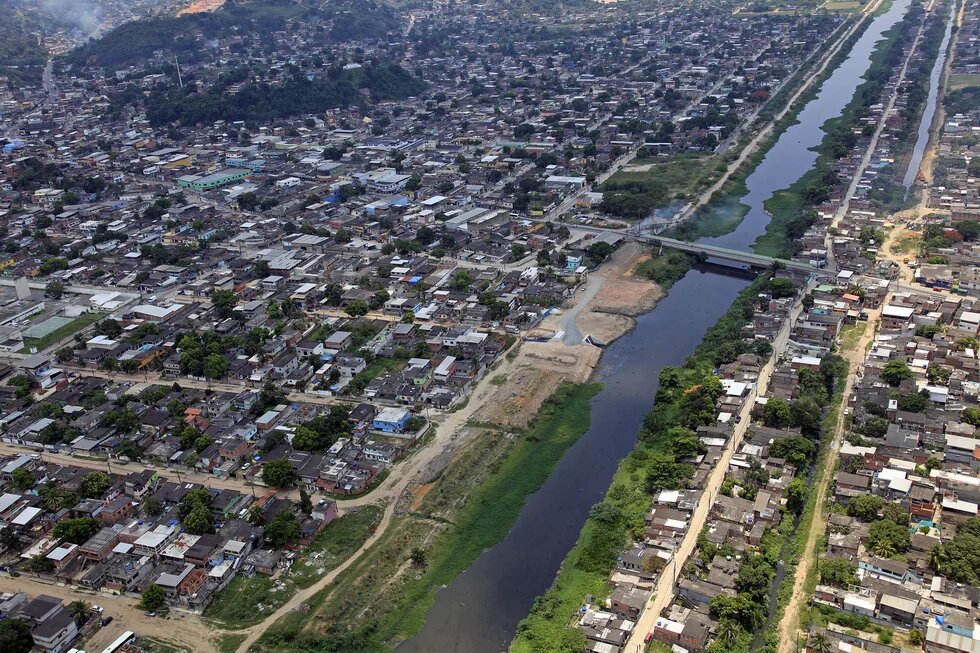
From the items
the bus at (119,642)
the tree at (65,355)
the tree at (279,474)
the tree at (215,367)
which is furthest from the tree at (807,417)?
the tree at (65,355)

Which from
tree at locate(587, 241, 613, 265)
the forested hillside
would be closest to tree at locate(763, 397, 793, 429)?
tree at locate(587, 241, 613, 265)

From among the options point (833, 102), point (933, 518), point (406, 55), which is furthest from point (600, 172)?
point (406, 55)

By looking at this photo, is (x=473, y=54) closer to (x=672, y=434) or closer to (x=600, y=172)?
(x=600, y=172)

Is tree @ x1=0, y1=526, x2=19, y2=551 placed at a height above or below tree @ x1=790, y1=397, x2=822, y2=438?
above

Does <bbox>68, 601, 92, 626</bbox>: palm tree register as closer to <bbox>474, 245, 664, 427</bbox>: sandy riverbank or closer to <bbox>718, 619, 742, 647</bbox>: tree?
<bbox>474, 245, 664, 427</bbox>: sandy riverbank

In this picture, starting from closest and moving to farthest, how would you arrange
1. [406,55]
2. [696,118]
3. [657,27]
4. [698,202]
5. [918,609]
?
1. [918,609]
2. [698,202]
3. [696,118]
4. [406,55]
5. [657,27]

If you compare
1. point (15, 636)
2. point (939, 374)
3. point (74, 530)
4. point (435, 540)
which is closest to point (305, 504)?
point (435, 540)
